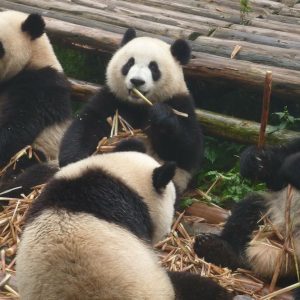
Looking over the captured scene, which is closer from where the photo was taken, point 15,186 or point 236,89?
point 15,186

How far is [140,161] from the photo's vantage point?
4.73 m

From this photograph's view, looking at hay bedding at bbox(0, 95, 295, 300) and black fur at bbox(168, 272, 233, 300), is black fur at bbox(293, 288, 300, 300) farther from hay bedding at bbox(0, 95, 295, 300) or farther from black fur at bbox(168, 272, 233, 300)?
black fur at bbox(168, 272, 233, 300)

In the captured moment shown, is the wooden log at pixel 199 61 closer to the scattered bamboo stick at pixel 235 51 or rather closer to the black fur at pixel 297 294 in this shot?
the scattered bamboo stick at pixel 235 51

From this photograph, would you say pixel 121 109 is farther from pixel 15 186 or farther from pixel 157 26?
pixel 157 26

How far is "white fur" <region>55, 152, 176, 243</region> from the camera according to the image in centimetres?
452

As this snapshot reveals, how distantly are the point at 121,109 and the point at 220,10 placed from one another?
2894 millimetres

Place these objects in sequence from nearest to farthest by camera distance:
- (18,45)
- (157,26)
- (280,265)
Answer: (280,265) → (18,45) → (157,26)

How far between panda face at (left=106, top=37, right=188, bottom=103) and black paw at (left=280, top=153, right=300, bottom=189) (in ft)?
6.40

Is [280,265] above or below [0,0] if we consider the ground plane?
below

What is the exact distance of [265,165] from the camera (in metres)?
5.91

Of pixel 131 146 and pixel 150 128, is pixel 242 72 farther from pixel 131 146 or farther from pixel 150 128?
pixel 131 146

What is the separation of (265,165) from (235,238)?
615 mm

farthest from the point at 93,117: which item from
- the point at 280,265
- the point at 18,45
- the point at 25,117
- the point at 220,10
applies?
the point at 220,10

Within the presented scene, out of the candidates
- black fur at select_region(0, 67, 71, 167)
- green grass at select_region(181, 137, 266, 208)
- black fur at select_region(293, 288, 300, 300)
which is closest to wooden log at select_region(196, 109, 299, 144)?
green grass at select_region(181, 137, 266, 208)
